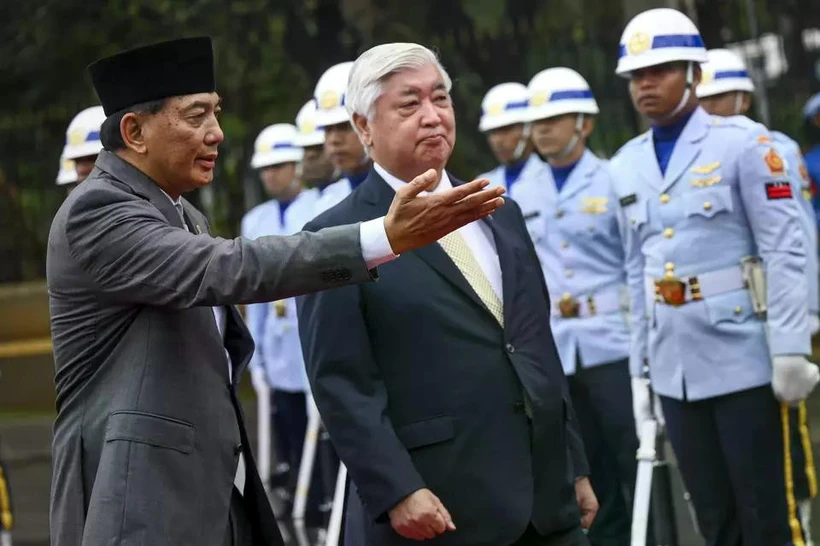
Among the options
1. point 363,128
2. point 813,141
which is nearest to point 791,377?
point 363,128

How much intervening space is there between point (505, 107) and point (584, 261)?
6.32 feet

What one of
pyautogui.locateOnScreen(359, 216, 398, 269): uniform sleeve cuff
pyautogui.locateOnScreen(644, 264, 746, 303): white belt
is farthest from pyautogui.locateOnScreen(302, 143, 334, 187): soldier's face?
pyautogui.locateOnScreen(359, 216, 398, 269): uniform sleeve cuff

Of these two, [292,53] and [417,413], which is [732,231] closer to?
[417,413]

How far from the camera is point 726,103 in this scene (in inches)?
351

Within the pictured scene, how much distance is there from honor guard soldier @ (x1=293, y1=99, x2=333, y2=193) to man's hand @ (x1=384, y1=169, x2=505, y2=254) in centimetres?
621

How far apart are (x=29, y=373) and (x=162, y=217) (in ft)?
39.6

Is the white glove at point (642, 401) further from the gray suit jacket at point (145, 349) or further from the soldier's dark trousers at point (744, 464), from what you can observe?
the gray suit jacket at point (145, 349)

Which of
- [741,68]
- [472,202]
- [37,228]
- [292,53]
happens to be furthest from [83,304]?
[37,228]

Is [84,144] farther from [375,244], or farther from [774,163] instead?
[375,244]

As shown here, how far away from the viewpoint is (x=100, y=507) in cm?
360

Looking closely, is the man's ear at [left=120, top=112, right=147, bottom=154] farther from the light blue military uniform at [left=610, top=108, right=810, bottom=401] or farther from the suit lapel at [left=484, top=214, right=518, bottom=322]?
the light blue military uniform at [left=610, top=108, right=810, bottom=401]

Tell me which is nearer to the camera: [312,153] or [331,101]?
[331,101]

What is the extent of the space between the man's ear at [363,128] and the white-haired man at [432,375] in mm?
26

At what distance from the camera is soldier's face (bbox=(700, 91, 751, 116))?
28.9ft
